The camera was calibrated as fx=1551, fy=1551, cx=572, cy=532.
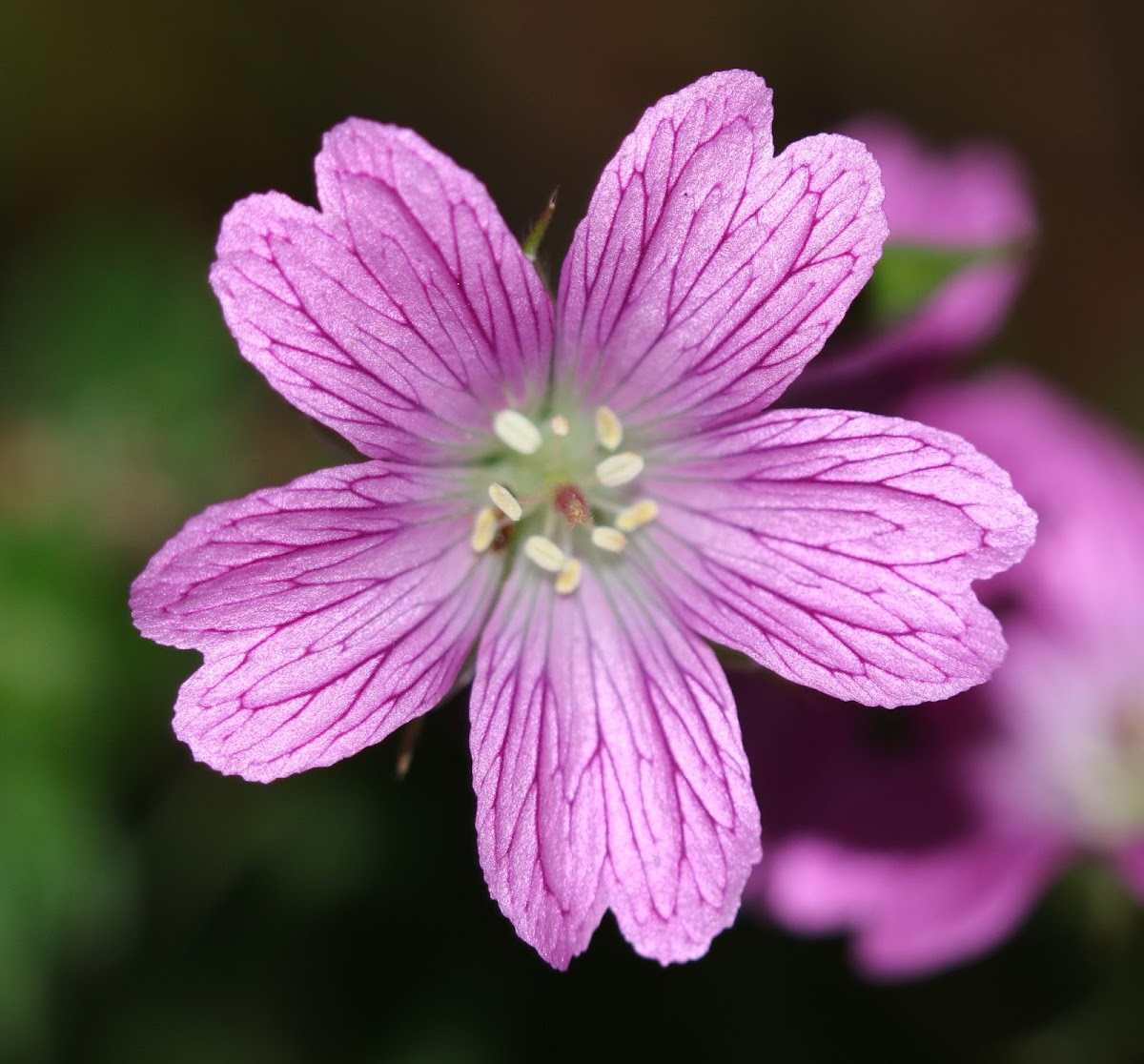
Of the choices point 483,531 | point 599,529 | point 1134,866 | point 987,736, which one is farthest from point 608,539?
point 987,736

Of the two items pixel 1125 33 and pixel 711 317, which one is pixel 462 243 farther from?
pixel 1125 33

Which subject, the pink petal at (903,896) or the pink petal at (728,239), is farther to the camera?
the pink petal at (903,896)

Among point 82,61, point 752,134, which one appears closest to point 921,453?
point 752,134

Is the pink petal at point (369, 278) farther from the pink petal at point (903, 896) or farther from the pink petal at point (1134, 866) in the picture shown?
the pink petal at point (1134, 866)

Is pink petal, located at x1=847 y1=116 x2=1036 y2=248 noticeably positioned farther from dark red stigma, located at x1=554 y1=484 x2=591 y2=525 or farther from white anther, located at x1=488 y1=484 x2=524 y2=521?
white anther, located at x1=488 y1=484 x2=524 y2=521

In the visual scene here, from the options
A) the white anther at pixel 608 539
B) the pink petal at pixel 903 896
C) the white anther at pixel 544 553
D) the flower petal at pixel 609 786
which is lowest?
the pink petal at pixel 903 896

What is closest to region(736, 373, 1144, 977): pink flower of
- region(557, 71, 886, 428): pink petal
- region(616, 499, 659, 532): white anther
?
region(616, 499, 659, 532): white anther

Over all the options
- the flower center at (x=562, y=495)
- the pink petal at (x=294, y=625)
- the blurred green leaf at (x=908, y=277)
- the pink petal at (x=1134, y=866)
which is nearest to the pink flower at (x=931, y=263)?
the blurred green leaf at (x=908, y=277)

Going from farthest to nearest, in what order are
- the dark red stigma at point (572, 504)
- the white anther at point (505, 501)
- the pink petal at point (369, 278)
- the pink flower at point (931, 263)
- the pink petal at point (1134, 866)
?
the pink petal at point (1134, 866), the pink flower at point (931, 263), the dark red stigma at point (572, 504), the white anther at point (505, 501), the pink petal at point (369, 278)
